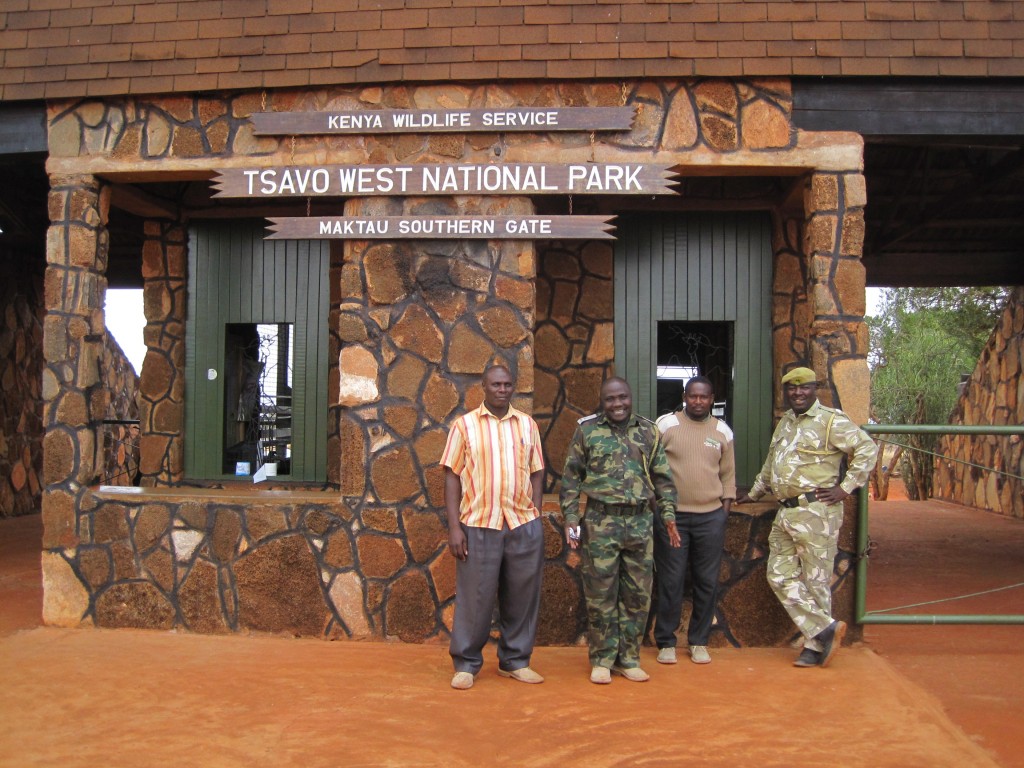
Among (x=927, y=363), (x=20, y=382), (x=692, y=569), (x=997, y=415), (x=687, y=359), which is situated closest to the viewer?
(x=692, y=569)

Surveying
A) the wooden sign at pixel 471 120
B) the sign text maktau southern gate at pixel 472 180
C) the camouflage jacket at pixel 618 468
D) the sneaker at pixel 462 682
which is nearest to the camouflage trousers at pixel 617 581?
the camouflage jacket at pixel 618 468

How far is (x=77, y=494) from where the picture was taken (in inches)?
237

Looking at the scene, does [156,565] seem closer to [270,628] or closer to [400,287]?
[270,628]

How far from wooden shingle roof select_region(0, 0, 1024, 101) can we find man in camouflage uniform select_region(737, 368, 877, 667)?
2220 millimetres

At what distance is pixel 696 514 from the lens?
17.1 ft

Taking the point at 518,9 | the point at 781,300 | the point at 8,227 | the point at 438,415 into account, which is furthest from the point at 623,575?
the point at 8,227

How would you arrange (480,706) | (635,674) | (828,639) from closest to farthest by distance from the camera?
1. (480,706)
2. (635,674)
3. (828,639)

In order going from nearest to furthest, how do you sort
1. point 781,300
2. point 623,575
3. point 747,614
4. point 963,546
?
point 623,575 → point 747,614 → point 781,300 → point 963,546

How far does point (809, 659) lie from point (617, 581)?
4.30ft

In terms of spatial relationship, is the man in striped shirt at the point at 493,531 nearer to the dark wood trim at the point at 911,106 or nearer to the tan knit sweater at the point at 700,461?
the tan knit sweater at the point at 700,461

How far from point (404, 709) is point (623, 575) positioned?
4.68 ft

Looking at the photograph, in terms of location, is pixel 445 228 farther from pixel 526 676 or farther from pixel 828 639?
pixel 828 639

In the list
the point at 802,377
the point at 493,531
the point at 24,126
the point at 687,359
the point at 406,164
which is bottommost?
the point at 493,531

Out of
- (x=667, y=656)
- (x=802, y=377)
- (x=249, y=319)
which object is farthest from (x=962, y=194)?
(x=249, y=319)
